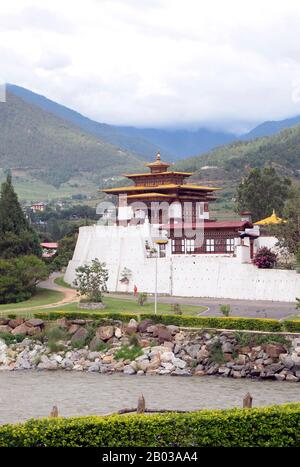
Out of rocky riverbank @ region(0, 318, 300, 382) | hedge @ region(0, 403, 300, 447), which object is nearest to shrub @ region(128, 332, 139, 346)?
rocky riverbank @ region(0, 318, 300, 382)

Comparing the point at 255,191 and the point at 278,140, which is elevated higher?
the point at 278,140

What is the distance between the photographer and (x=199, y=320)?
44250 millimetres

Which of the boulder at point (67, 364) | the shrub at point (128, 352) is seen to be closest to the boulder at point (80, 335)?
the boulder at point (67, 364)

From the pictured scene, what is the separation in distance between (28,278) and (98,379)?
18503 millimetres

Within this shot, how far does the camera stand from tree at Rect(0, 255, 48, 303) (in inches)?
2192

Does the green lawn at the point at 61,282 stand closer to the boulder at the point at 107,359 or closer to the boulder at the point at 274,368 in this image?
the boulder at the point at 107,359

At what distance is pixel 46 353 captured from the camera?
45.0 metres

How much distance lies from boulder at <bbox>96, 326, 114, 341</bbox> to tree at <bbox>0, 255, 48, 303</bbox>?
11753 millimetres

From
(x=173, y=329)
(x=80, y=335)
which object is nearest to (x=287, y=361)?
(x=173, y=329)

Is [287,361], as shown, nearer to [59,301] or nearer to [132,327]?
[132,327]

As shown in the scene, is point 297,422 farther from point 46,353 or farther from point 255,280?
point 255,280

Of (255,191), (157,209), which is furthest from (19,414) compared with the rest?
(255,191)

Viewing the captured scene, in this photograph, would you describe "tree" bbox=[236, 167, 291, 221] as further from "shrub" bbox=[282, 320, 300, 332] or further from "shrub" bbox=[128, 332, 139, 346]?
"shrub" bbox=[282, 320, 300, 332]

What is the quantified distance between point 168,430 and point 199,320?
2348 cm
